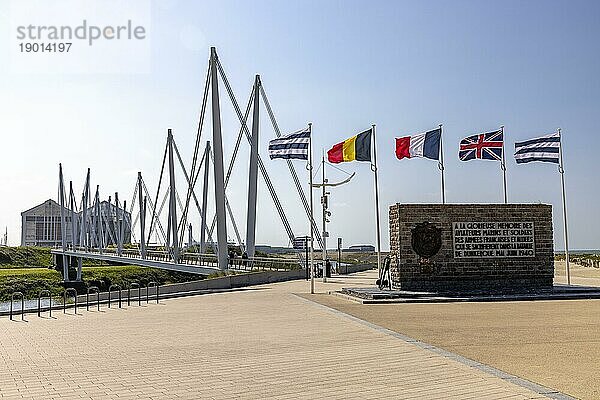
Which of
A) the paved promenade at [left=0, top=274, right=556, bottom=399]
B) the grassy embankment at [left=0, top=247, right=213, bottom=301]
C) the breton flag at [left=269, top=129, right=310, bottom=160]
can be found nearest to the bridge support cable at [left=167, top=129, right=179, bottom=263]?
the grassy embankment at [left=0, top=247, right=213, bottom=301]

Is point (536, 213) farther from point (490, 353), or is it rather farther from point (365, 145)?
point (490, 353)

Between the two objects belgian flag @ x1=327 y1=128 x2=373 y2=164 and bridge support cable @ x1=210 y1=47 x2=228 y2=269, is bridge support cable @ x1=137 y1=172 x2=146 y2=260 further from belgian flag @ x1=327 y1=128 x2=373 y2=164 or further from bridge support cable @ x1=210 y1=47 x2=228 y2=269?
belgian flag @ x1=327 y1=128 x2=373 y2=164

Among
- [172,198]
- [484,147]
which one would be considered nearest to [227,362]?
[484,147]

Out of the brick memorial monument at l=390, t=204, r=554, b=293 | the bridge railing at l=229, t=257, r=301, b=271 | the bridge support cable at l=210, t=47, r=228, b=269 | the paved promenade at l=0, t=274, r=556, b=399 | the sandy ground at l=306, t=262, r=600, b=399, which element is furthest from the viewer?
the bridge railing at l=229, t=257, r=301, b=271

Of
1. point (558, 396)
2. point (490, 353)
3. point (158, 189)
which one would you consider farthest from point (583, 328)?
point (158, 189)

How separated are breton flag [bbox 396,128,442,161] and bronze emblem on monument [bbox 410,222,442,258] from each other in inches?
225

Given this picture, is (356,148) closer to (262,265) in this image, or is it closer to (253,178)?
(253,178)

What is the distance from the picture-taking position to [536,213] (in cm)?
2438

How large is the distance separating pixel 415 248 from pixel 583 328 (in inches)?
376

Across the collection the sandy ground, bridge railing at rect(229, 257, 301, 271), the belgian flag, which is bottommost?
the sandy ground

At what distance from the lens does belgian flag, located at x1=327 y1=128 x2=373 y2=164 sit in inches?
1078

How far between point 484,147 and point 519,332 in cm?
1734

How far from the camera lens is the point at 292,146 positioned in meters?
30.6

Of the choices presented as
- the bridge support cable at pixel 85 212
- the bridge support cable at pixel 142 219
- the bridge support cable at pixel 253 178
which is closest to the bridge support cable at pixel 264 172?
the bridge support cable at pixel 253 178
